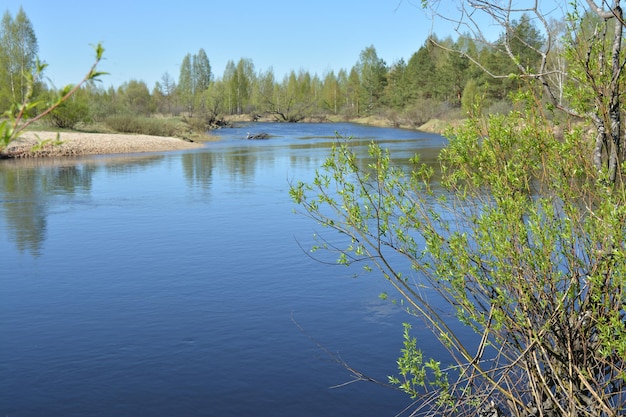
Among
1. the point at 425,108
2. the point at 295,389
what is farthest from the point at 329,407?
the point at 425,108

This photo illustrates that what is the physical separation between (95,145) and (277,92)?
296 feet

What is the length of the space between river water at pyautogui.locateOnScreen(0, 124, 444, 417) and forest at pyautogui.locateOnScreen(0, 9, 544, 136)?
18.5 m

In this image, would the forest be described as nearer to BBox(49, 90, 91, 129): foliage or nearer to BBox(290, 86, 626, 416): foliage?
BBox(49, 90, 91, 129): foliage

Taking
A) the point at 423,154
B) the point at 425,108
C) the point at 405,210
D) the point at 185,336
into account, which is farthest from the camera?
the point at 425,108

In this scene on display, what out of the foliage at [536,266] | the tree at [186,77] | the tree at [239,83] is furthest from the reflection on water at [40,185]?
the tree at [186,77]

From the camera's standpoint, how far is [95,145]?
45531mm

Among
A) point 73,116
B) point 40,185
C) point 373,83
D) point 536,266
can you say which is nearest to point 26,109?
point 536,266

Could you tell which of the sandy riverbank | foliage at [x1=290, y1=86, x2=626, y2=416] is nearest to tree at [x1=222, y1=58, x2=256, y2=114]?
the sandy riverbank

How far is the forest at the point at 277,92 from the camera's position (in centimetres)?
5919

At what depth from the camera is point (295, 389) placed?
871 cm

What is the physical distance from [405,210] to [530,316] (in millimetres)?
1493

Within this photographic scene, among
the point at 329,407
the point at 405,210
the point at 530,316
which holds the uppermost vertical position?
the point at 405,210

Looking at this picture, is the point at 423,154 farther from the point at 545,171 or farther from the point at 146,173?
the point at 545,171

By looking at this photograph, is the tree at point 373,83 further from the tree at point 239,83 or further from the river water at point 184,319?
the river water at point 184,319
